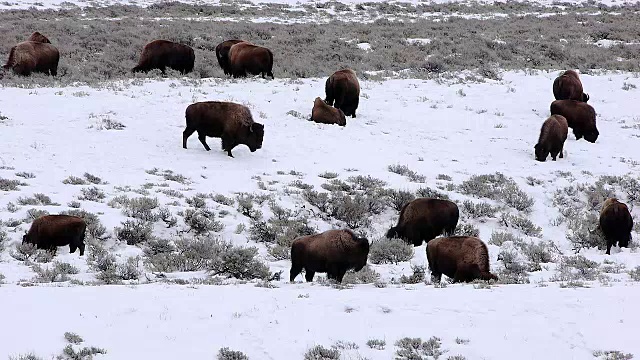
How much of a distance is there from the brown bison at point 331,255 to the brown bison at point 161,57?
13.0 meters

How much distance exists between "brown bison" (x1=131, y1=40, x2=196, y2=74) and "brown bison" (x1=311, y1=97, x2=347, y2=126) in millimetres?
6019

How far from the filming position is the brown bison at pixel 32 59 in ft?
62.0

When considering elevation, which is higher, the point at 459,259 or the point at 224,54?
the point at 224,54

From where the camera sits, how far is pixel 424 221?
35.8ft

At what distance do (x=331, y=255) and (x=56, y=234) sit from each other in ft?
12.3

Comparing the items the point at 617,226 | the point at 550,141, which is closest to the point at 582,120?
the point at 550,141

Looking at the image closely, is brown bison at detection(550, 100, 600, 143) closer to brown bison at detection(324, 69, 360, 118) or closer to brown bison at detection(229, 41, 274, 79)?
brown bison at detection(324, 69, 360, 118)

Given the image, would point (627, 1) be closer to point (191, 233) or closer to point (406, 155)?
point (406, 155)

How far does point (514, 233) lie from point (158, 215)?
5919 millimetres

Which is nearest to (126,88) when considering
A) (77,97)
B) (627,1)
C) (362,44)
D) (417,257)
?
(77,97)

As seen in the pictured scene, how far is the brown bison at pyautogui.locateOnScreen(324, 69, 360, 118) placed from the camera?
1706 centimetres

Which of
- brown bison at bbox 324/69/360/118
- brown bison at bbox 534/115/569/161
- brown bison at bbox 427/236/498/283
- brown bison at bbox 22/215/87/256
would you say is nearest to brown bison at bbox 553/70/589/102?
brown bison at bbox 534/115/569/161

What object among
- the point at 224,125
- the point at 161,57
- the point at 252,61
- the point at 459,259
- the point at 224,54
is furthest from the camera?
the point at 224,54

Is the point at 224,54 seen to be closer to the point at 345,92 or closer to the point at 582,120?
the point at 345,92
